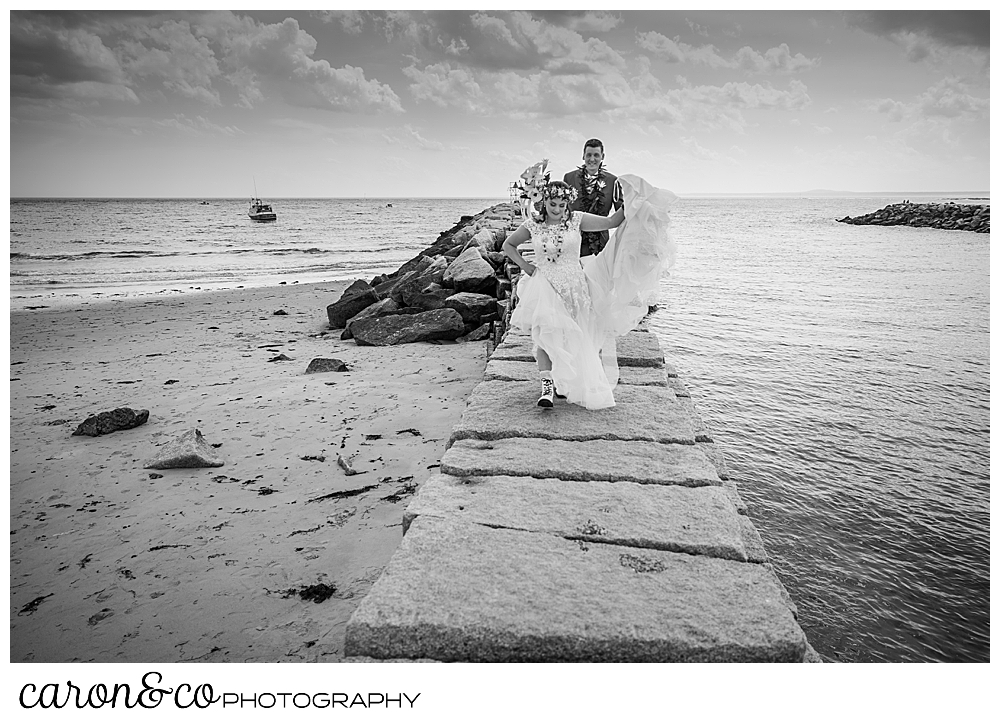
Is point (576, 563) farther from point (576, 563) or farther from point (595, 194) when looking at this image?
point (595, 194)

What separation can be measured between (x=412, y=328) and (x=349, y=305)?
2.38 metres

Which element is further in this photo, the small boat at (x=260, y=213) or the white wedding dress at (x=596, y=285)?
the small boat at (x=260, y=213)

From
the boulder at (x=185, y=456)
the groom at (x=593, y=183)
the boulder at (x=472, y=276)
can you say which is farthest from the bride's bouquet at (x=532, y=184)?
the boulder at (x=472, y=276)

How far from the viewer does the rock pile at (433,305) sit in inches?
358

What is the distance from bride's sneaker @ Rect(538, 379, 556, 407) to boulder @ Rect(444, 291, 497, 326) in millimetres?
5216

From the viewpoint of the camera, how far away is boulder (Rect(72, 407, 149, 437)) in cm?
573

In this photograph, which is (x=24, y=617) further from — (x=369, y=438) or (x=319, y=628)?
(x=369, y=438)

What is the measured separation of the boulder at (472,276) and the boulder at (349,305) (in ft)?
5.32

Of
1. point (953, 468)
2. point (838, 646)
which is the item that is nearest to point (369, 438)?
point (838, 646)

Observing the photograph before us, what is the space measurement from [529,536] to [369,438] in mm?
3281

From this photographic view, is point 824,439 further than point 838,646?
Yes

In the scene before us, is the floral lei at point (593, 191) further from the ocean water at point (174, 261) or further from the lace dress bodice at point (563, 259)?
the ocean water at point (174, 261)

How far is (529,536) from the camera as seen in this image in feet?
8.42
